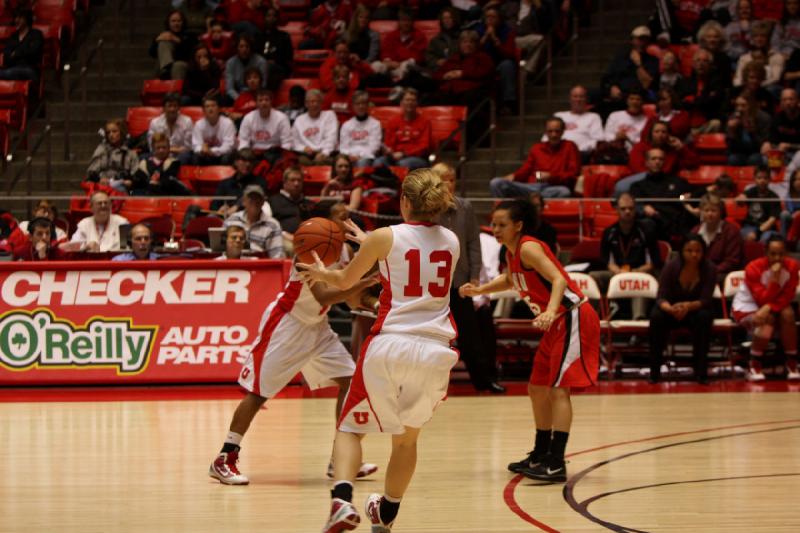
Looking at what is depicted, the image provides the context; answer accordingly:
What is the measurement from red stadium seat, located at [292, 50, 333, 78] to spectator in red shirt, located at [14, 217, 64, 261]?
623cm

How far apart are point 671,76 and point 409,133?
3285 mm

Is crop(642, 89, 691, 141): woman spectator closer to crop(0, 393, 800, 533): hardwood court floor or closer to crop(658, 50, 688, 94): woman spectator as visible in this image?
crop(658, 50, 688, 94): woman spectator

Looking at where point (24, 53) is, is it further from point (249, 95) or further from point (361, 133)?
point (361, 133)

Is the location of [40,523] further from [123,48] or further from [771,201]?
[123,48]

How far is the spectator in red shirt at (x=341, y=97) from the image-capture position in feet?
53.5

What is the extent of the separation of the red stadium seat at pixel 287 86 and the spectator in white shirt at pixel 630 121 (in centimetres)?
403

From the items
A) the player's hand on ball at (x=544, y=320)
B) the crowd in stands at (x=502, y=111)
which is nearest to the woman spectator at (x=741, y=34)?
the crowd in stands at (x=502, y=111)

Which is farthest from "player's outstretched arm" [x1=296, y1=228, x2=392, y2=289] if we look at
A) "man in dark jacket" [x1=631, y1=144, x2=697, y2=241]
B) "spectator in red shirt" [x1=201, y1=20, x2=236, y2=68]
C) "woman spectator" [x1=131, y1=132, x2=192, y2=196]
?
"spectator in red shirt" [x1=201, y1=20, x2=236, y2=68]

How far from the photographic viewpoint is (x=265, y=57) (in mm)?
17234

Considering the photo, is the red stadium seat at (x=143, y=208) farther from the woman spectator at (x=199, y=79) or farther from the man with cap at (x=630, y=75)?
the man with cap at (x=630, y=75)

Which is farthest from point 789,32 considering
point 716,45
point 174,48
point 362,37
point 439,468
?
point 439,468

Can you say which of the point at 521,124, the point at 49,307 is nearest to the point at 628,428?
the point at 49,307

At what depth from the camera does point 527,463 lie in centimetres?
759

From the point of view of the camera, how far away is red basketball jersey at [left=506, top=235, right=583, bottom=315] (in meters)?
7.44
